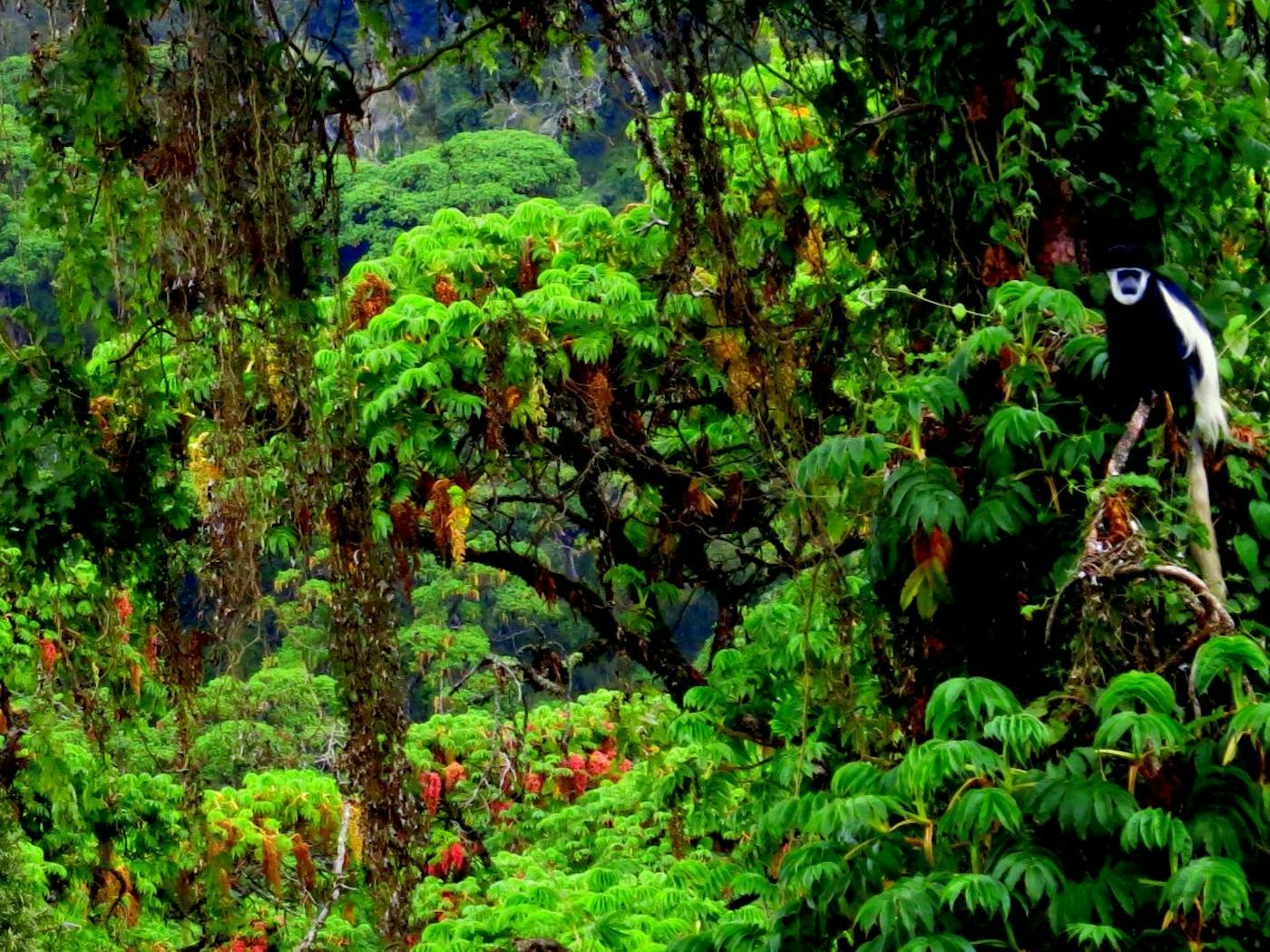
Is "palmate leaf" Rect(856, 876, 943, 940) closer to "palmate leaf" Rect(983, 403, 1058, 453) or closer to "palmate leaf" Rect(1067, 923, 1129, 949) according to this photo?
"palmate leaf" Rect(1067, 923, 1129, 949)

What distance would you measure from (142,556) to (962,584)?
9.52ft

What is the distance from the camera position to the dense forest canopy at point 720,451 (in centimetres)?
241

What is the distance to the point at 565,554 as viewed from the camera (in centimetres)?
2103

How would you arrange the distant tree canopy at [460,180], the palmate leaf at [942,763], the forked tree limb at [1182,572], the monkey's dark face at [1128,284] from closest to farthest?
1. the palmate leaf at [942,763]
2. the forked tree limb at [1182,572]
3. the monkey's dark face at [1128,284]
4. the distant tree canopy at [460,180]

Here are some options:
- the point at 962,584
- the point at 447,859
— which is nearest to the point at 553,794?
the point at 447,859

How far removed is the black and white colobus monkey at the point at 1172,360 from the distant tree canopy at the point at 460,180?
16.7 m

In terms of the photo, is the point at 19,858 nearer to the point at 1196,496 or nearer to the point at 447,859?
the point at 447,859

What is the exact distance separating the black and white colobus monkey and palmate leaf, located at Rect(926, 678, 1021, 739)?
43 centimetres

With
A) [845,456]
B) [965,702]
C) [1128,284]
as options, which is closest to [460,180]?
[1128,284]

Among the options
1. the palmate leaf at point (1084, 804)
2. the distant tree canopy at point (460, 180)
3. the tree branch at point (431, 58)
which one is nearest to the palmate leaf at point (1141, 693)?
the palmate leaf at point (1084, 804)

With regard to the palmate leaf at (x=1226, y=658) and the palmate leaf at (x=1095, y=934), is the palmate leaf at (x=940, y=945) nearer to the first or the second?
the palmate leaf at (x=1095, y=934)

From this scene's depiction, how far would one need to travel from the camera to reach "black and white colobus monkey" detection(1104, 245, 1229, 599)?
260 centimetres

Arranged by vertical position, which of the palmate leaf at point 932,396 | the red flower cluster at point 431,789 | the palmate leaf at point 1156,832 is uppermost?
the palmate leaf at point 932,396

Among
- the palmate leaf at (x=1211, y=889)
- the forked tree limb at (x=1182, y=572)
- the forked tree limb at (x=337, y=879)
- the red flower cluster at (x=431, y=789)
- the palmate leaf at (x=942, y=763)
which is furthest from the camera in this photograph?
the red flower cluster at (x=431, y=789)
